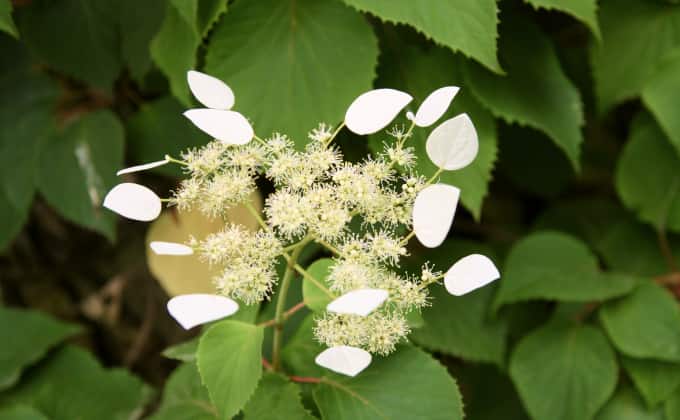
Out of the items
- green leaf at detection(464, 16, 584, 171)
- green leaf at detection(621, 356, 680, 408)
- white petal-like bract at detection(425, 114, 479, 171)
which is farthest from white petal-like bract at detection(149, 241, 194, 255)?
green leaf at detection(621, 356, 680, 408)

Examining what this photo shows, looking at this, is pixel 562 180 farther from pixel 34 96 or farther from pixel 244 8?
pixel 34 96

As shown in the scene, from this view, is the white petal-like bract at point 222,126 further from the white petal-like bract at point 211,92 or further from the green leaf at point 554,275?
the green leaf at point 554,275

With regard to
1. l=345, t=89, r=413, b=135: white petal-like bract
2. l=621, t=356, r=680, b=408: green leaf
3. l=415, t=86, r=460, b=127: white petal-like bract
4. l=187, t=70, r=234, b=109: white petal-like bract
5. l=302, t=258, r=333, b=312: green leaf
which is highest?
l=415, t=86, r=460, b=127: white petal-like bract

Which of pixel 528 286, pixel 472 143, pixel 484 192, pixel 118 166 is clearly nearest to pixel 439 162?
pixel 472 143

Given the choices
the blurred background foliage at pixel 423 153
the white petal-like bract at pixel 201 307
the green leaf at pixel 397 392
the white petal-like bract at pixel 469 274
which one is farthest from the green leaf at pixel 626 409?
the white petal-like bract at pixel 201 307

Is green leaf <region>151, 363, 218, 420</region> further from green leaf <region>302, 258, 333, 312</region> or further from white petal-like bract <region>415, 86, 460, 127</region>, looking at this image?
white petal-like bract <region>415, 86, 460, 127</region>

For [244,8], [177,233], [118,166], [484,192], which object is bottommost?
[177,233]
